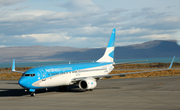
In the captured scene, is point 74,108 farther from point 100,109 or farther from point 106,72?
point 106,72

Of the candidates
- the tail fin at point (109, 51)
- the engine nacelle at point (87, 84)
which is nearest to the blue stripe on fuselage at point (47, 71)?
the engine nacelle at point (87, 84)

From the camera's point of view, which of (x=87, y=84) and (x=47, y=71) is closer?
(x=47, y=71)

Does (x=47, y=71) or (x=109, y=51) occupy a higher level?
(x=109, y=51)

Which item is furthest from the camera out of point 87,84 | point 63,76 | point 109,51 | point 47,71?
point 109,51

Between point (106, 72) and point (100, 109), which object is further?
point (106, 72)

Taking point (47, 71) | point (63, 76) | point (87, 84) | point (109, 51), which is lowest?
point (87, 84)

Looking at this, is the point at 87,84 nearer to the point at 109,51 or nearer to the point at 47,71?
the point at 47,71

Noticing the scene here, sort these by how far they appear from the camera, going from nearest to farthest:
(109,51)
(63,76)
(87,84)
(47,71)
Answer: (47,71), (87,84), (63,76), (109,51)

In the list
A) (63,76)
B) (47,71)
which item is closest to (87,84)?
(63,76)

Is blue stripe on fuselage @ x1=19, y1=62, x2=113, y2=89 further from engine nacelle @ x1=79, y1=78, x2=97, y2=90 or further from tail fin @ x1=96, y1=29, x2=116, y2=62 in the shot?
tail fin @ x1=96, y1=29, x2=116, y2=62

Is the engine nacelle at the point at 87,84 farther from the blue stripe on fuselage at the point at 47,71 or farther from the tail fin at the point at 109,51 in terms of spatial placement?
the tail fin at the point at 109,51

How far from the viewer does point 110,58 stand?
44812 mm

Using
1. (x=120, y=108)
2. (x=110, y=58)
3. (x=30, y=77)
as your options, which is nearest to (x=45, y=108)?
(x=120, y=108)

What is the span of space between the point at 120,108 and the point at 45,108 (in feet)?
20.8
